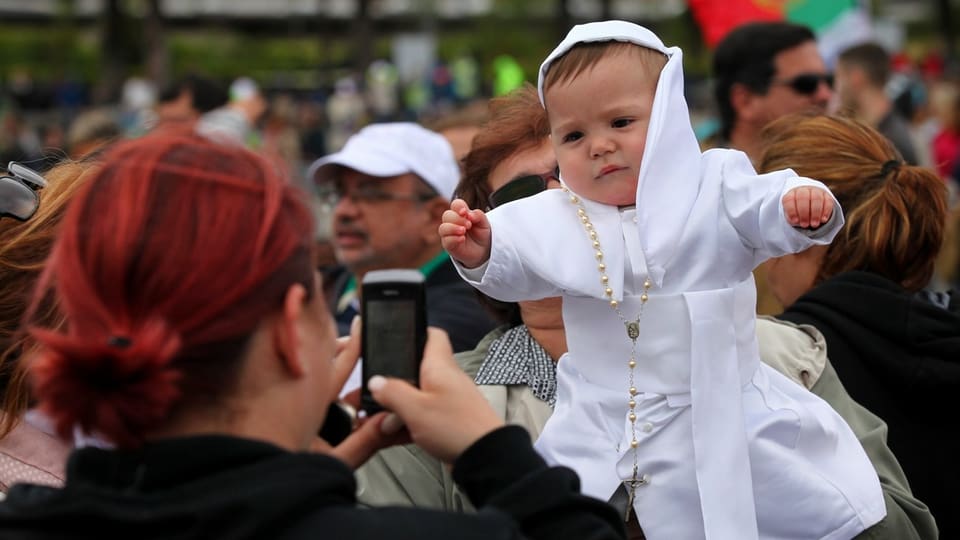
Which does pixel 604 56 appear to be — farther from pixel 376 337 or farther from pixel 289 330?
pixel 289 330

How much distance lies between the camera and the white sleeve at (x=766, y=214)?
2.42 metres

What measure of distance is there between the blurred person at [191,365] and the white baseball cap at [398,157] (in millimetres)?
3223

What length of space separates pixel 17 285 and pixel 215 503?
1.25 m

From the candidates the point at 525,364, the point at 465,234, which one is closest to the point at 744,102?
the point at 525,364

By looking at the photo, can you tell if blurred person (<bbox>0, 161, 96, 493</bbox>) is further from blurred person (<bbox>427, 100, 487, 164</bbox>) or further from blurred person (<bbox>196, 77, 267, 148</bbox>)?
blurred person (<bbox>427, 100, 487, 164</bbox>)

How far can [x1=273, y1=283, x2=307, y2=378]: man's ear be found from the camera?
5.65 ft

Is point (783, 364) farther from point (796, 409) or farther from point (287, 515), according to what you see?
point (287, 515)

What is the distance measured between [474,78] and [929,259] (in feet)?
86.6

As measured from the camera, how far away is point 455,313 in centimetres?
430

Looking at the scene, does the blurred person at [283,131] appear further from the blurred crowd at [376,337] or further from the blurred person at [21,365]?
the blurred person at [21,365]

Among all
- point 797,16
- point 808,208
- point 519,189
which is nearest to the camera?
point 808,208

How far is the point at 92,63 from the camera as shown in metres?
42.2

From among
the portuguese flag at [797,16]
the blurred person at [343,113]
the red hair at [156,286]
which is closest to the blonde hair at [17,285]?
the red hair at [156,286]

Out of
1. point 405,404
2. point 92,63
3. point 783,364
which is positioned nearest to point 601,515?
point 405,404
